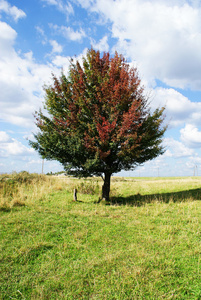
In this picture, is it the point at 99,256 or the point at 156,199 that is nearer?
the point at 99,256

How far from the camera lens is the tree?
12133 mm

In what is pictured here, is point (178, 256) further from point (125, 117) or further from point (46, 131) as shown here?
point (46, 131)

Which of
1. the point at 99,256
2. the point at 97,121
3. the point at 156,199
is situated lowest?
the point at 99,256

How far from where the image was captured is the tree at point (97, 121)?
1213 centimetres

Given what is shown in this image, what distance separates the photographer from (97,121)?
12.5 metres

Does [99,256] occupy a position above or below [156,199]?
below

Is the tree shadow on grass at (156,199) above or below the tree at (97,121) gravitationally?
below

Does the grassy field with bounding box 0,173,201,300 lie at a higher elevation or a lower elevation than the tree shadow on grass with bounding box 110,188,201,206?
lower

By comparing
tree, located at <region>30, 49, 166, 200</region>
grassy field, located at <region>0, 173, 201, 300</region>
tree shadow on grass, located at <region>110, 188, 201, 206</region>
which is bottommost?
grassy field, located at <region>0, 173, 201, 300</region>

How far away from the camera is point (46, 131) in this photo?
533 inches

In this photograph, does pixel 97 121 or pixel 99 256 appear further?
pixel 97 121

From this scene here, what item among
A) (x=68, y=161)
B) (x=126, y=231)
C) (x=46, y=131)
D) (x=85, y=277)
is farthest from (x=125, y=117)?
(x=85, y=277)

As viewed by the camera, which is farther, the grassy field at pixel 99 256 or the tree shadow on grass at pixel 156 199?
the tree shadow on grass at pixel 156 199

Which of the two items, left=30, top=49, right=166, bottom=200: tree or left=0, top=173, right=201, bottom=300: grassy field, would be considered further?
left=30, top=49, right=166, bottom=200: tree
